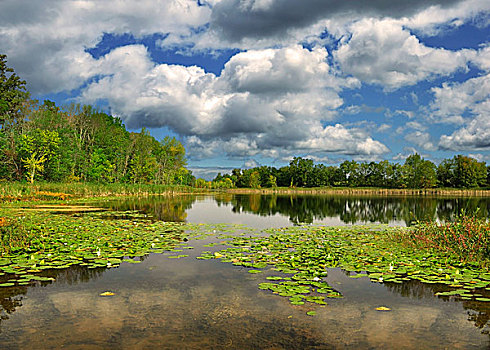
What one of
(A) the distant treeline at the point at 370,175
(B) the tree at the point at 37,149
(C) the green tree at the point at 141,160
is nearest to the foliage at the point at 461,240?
(B) the tree at the point at 37,149

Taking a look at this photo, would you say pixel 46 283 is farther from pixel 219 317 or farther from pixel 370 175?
pixel 370 175

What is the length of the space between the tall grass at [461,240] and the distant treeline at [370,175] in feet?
336

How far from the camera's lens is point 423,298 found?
7117mm

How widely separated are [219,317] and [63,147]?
5875 cm

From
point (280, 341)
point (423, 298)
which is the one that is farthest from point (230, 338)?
point (423, 298)

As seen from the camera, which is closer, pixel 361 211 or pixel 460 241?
pixel 460 241

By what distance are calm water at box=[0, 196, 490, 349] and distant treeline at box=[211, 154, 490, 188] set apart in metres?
105

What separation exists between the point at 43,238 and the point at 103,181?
6221cm

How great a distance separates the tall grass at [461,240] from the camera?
962cm

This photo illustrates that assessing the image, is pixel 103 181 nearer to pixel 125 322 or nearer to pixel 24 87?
pixel 24 87

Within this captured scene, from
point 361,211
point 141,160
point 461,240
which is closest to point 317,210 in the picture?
point 361,211

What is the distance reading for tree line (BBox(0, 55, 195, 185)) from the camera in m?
50.2

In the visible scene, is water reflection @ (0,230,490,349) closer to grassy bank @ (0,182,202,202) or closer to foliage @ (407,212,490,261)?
foliage @ (407,212,490,261)

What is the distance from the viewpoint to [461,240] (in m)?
10.2
